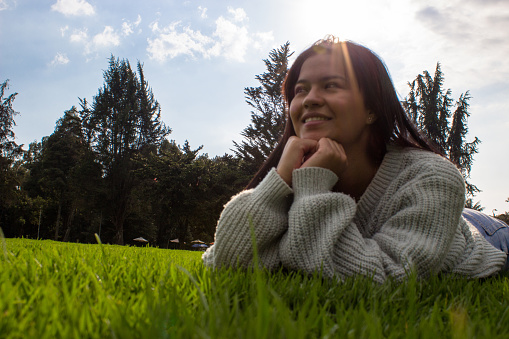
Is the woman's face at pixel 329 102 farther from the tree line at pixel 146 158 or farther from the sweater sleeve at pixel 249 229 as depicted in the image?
the tree line at pixel 146 158

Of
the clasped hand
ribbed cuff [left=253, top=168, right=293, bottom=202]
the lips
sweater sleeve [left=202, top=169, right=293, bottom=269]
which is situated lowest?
sweater sleeve [left=202, top=169, right=293, bottom=269]

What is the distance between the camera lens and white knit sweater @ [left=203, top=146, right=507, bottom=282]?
1.93 metres

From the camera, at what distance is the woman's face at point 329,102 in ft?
9.08

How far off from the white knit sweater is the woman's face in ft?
1.78

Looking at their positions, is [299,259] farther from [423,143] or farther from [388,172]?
[423,143]

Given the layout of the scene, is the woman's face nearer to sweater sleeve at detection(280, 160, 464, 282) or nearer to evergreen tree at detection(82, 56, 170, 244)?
sweater sleeve at detection(280, 160, 464, 282)

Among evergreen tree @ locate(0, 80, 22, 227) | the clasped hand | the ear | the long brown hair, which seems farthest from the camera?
evergreen tree @ locate(0, 80, 22, 227)

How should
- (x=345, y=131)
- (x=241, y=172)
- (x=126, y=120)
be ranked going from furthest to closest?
(x=126, y=120)
(x=241, y=172)
(x=345, y=131)

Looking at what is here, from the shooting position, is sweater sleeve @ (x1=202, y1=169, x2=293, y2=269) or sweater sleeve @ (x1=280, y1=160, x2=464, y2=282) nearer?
sweater sleeve @ (x1=280, y1=160, x2=464, y2=282)

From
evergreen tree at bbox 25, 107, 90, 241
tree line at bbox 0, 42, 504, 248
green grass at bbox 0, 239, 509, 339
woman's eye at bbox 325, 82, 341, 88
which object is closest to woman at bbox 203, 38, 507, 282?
→ woman's eye at bbox 325, 82, 341, 88

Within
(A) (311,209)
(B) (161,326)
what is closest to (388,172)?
(A) (311,209)

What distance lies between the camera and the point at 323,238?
197 centimetres

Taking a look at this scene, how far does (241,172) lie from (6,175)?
17.6m

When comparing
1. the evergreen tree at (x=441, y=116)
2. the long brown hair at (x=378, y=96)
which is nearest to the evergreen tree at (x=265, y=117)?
the evergreen tree at (x=441, y=116)
